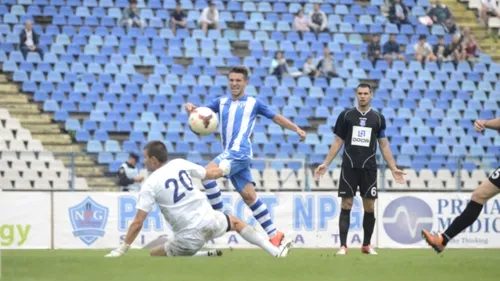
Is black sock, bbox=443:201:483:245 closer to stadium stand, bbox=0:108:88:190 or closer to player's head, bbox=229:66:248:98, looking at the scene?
player's head, bbox=229:66:248:98

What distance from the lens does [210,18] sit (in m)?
26.6

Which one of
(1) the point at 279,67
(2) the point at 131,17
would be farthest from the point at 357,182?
(2) the point at 131,17

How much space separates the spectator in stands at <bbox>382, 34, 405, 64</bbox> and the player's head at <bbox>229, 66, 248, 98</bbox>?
14.3m

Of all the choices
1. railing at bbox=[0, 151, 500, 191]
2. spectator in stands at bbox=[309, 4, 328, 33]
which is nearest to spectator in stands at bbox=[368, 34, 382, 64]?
spectator in stands at bbox=[309, 4, 328, 33]

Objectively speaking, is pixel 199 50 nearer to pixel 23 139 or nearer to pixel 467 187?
pixel 23 139

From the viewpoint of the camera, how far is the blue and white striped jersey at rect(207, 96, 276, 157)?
13.2 metres

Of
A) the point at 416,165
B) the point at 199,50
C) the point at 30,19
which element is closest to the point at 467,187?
the point at 416,165

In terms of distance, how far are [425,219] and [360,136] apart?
229 inches

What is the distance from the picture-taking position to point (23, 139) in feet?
75.7

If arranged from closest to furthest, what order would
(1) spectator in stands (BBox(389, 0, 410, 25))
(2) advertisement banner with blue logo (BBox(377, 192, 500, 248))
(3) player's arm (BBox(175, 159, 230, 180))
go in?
1. (3) player's arm (BBox(175, 159, 230, 180))
2. (2) advertisement banner with blue logo (BBox(377, 192, 500, 248))
3. (1) spectator in stands (BBox(389, 0, 410, 25))

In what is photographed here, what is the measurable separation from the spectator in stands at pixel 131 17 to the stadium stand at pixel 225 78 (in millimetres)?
244

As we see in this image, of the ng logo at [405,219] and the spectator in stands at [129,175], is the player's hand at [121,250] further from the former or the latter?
the ng logo at [405,219]

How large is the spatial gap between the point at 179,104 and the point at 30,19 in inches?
177

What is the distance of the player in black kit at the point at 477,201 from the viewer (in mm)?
11461
